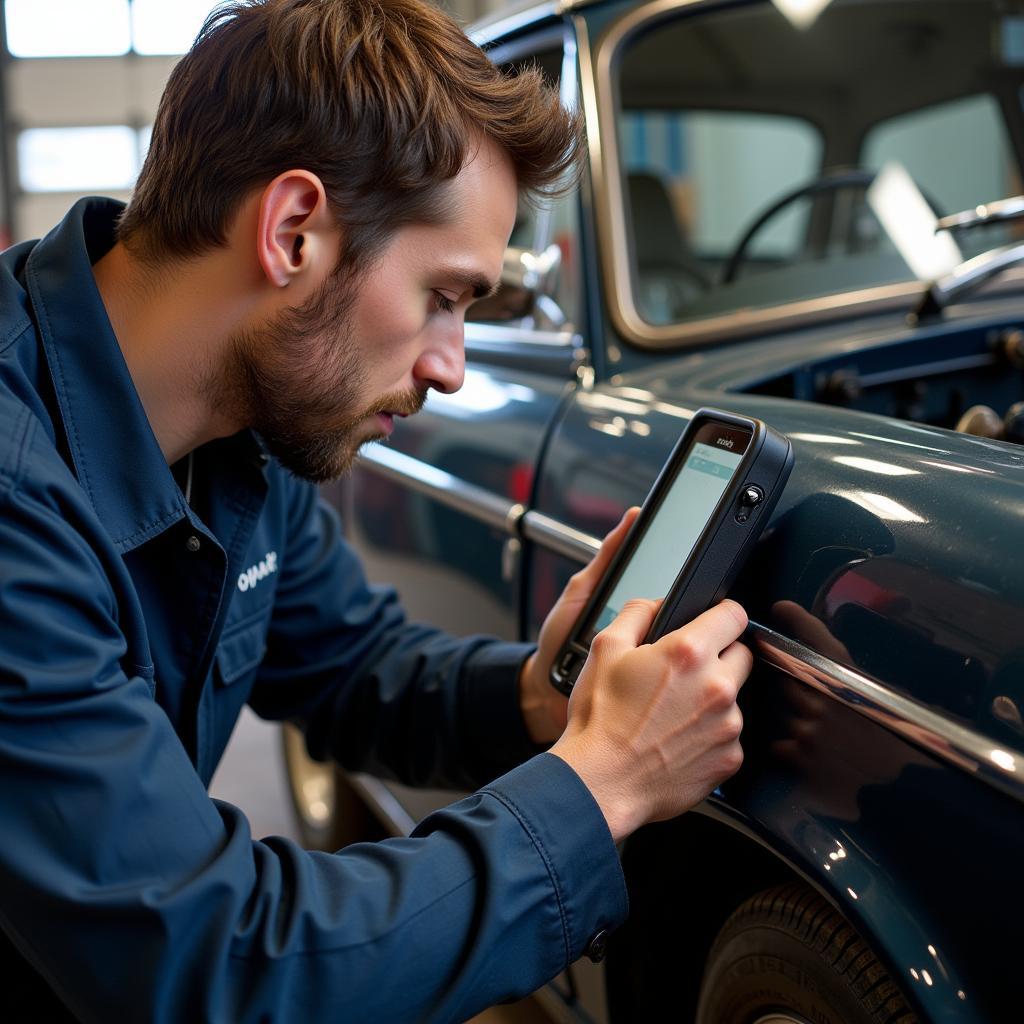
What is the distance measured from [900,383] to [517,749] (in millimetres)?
706

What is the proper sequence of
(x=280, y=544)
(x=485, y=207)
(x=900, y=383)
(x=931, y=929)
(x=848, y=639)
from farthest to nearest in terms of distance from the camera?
(x=900, y=383) < (x=280, y=544) < (x=485, y=207) < (x=848, y=639) < (x=931, y=929)

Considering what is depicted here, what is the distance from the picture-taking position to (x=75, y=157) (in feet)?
38.2

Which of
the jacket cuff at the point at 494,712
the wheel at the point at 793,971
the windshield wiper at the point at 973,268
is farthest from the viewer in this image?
the windshield wiper at the point at 973,268

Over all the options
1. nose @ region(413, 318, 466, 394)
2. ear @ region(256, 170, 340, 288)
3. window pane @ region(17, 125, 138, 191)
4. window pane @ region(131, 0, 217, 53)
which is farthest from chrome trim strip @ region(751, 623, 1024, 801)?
window pane @ region(17, 125, 138, 191)

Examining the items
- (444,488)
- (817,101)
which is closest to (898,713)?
(444,488)

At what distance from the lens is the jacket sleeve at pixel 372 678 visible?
57.9 inches

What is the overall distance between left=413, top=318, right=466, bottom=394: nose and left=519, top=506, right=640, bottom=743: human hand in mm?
215

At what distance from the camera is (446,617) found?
197 cm

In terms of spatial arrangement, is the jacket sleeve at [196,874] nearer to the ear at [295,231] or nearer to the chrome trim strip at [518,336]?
the ear at [295,231]

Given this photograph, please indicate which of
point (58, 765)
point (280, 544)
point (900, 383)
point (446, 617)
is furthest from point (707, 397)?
point (58, 765)

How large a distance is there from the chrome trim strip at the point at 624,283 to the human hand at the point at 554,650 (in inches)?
19.2

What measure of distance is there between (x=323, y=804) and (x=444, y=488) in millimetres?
1059

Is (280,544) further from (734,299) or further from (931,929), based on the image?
(931,929)

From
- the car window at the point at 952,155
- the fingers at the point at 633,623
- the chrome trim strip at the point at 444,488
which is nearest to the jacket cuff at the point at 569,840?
the fingers at the point at 633,623
